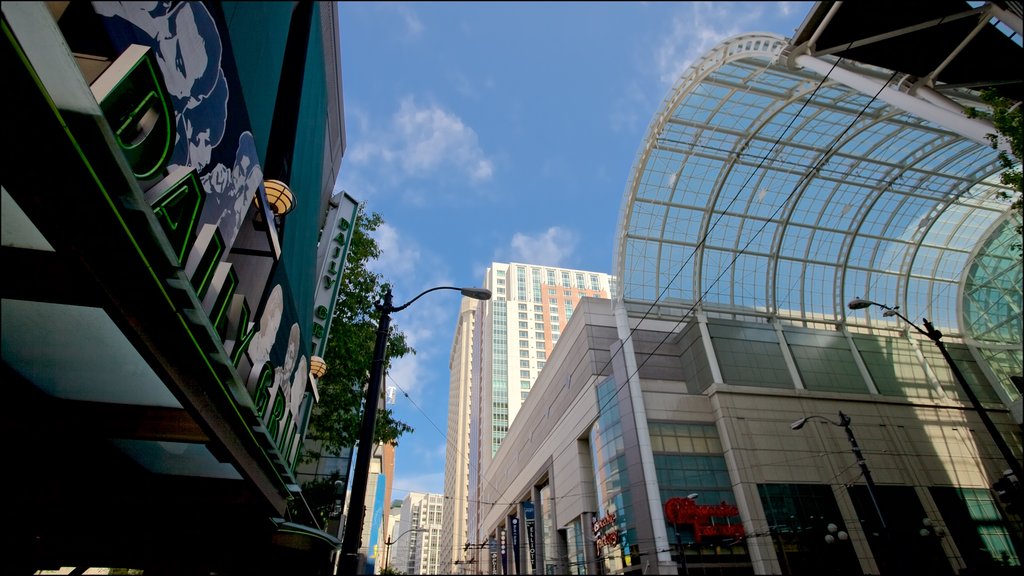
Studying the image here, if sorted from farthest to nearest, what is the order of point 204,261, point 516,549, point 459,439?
point 459,439, point 516,549, point 204,261

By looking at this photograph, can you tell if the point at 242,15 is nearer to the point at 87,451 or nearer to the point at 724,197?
the point at 87,451

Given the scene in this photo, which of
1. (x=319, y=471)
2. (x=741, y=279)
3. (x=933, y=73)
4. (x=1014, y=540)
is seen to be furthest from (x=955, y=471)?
(x=319, y=471)

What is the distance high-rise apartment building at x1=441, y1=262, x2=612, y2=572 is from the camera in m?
105

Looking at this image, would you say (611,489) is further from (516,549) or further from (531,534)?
(516,549)

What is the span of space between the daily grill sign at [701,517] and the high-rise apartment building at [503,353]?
211 ft

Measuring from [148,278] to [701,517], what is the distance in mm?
33158

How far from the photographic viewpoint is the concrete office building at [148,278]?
2684 millimetres

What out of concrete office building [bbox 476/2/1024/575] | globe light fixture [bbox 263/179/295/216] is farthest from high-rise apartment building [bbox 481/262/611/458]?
globe light fixture [bbox 263/179/295/216]

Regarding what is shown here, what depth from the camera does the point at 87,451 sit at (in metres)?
6.18

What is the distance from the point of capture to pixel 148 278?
3.34 metres

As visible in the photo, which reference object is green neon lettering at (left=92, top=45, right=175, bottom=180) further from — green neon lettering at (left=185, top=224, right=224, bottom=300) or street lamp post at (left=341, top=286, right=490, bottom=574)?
street lamp post at (left=341, top=286, right=490, bottom=574)

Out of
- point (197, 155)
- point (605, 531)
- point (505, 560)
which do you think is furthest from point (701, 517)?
point (505, 560)

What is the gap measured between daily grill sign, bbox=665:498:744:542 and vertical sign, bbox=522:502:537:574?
24.9 meters

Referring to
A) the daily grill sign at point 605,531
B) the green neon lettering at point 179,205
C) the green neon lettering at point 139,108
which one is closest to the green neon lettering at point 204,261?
the green neon lettering at point 179,205
